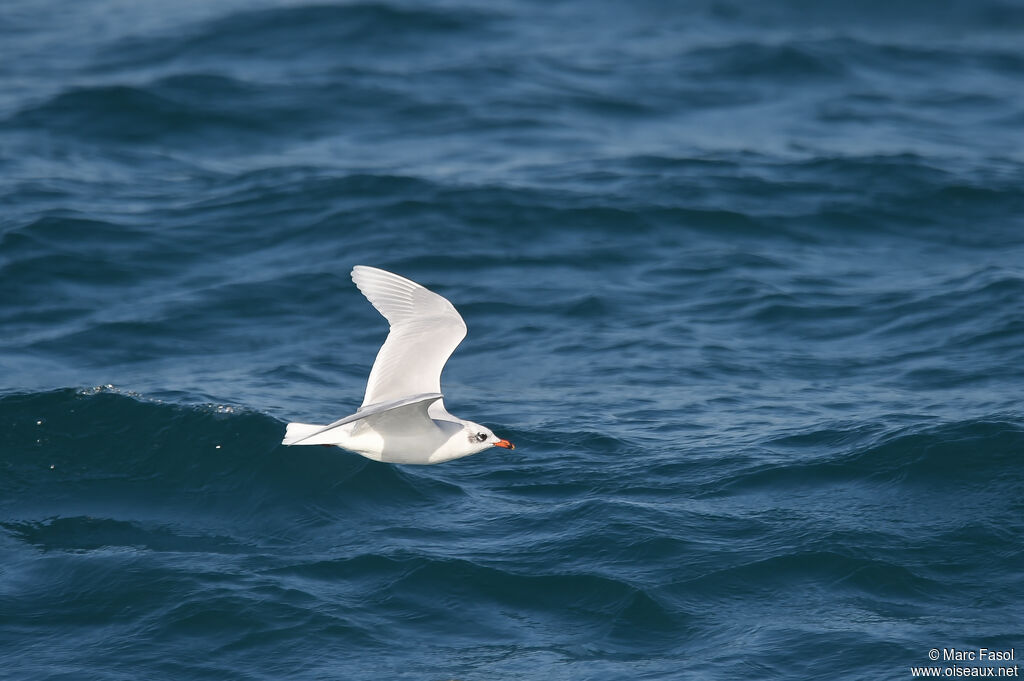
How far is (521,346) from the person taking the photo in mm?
14398

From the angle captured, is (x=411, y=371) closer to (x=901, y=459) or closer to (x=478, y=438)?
(x=478, y=438)

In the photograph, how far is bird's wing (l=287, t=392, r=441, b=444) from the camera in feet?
28.1

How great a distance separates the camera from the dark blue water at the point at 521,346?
32.8ft

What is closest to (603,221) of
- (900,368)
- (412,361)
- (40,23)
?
(900,368)

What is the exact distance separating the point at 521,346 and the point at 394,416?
486 cm

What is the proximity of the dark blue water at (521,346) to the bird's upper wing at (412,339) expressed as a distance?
1.55 meters

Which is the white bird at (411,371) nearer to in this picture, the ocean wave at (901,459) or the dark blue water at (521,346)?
the dark blue water at (521,346)

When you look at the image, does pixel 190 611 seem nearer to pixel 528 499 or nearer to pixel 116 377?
pixel 528 499

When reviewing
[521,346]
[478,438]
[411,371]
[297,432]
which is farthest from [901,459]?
[297,432]

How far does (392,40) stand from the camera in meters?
24.0

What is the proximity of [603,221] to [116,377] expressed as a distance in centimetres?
677

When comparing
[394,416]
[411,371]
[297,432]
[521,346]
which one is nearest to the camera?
[297,432]

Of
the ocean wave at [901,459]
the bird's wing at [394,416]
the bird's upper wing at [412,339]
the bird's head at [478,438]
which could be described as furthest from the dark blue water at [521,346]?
the bird's upper wing at [412,339]

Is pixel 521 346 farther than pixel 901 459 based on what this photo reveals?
Yes
